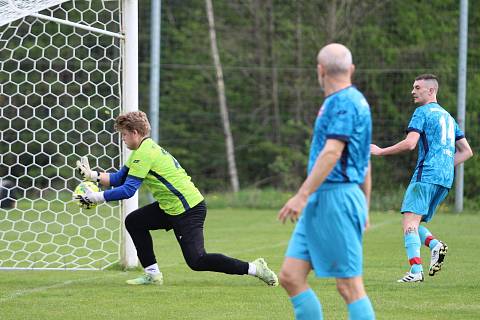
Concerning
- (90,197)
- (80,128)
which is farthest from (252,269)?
(80,128)

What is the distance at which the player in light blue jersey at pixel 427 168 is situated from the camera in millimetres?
8820

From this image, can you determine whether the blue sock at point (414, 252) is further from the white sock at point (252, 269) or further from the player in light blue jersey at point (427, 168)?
the white sock at point (252, 269)

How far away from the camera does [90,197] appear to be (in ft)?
26.4

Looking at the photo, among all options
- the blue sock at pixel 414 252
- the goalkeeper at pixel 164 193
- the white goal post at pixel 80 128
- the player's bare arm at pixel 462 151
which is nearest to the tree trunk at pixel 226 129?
the white goal post at pixel 80 128

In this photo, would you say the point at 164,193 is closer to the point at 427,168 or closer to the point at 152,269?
the point at 152,269

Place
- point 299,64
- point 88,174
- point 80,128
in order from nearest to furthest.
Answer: point 88,174
point 80,128
point 299,64

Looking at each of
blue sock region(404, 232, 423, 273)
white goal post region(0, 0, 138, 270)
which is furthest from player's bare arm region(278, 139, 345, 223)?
white goal post region(0, 0, 138, 270)

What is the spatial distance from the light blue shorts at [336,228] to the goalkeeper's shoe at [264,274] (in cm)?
307

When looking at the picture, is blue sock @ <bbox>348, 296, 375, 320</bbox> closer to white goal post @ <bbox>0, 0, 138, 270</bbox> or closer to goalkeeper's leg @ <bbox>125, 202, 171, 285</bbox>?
goalkeeper's leg @ <bbox>125, 202, 171, 285</bbox>

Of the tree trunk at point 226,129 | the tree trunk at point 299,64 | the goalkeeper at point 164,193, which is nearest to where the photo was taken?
the goalkeeper at point 164,193

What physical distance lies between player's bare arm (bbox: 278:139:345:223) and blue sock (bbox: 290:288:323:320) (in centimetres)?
55

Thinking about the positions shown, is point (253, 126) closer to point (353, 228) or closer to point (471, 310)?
point (471, 310)

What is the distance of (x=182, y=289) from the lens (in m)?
8.48

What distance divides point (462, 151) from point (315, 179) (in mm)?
4596
